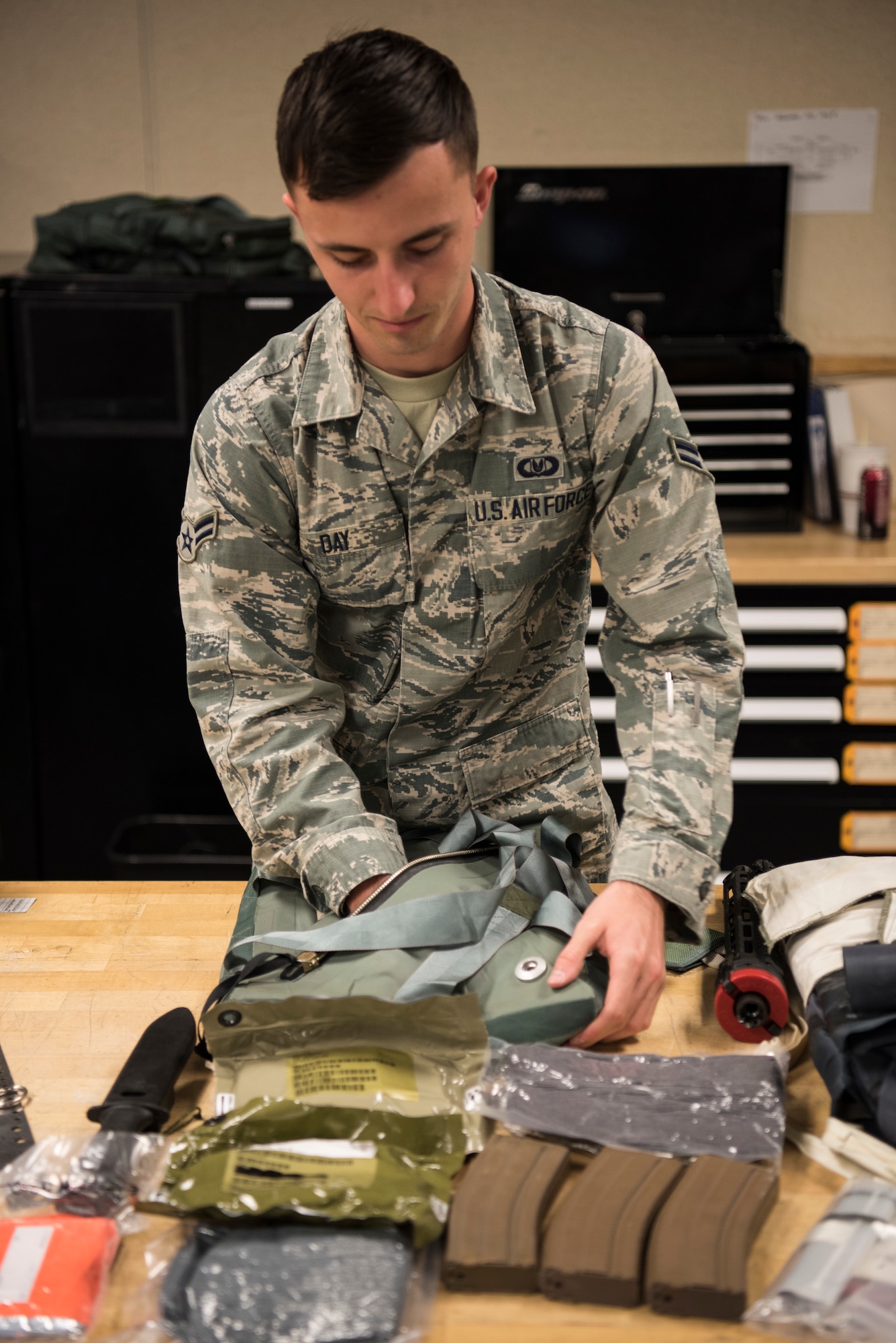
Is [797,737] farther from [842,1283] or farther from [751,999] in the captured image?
[842,1283]

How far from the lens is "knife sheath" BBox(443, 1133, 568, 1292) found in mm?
800

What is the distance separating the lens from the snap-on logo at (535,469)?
129 cm

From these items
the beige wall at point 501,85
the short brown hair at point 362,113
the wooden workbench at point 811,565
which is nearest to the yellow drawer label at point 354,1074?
the short brown hair at point 362,113

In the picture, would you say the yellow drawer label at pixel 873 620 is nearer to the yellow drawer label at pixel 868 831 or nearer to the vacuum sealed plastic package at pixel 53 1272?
the yellow drawer label at pixel 868 831

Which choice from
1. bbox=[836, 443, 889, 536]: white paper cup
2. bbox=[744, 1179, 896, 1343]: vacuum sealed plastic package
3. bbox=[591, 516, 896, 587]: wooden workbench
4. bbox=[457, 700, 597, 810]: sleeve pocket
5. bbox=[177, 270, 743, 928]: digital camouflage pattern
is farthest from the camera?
bbox=[836, 443, 889, 536]: white paper cup

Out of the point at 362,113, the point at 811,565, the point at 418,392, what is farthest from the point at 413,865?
the point at 811,565

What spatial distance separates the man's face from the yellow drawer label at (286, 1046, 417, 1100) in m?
0.65

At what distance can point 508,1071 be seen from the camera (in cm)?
98

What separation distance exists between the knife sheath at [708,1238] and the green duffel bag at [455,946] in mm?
195

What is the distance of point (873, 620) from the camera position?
2701 millimetres

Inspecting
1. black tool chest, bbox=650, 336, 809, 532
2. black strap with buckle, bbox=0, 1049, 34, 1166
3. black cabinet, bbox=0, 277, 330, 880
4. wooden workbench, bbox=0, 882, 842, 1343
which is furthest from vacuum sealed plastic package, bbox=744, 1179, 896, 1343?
black cabinet, bbox=0, 277, 330, 880

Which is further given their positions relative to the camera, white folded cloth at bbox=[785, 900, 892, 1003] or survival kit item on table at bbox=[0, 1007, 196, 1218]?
white folded cloth at bbox=[785, 900, 892, 1003]

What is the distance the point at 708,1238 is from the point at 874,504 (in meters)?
2.29

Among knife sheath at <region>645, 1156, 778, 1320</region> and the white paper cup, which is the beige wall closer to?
the white paper cup
